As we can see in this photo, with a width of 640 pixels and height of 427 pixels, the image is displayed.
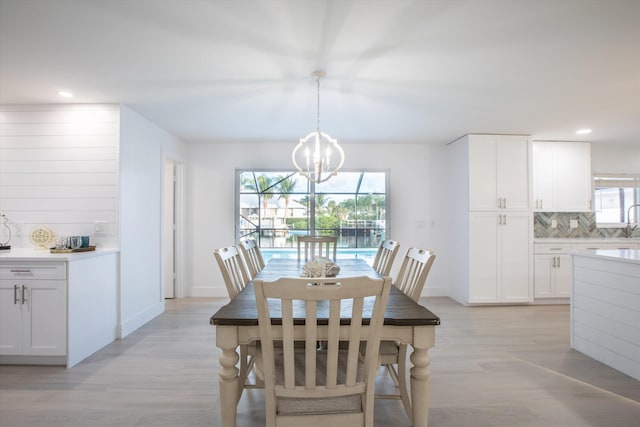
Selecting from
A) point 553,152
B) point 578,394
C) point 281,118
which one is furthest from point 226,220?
point 553,152

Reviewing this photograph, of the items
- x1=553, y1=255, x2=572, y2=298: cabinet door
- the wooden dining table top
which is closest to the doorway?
the wooden dining table top

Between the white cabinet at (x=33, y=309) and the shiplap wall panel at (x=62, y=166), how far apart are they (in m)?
0.63

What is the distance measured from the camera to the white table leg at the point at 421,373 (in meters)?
1.54

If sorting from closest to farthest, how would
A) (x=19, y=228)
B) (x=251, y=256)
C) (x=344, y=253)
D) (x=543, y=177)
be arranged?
(x=251, y=256) < (x=19, y=228) < (x=543, y=177) < (x=344, y=253)

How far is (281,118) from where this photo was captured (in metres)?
3.67

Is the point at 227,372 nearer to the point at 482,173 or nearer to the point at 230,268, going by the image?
the point at 230,268

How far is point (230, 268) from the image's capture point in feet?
7.15

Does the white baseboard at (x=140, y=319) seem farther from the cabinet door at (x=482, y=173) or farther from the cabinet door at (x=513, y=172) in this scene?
the cabinet door at (x=513, y=172)

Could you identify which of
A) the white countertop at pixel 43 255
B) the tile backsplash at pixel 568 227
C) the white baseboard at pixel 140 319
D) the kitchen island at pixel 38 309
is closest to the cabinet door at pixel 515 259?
the tile backsplash at pixel 568 227

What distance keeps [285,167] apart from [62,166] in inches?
107

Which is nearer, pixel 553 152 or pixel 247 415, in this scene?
pixel 247 415

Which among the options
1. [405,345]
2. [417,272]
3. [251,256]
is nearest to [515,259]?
[417,272]

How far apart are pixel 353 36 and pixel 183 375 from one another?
2.76m

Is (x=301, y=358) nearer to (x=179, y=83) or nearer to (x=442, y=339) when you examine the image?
(x=442, y=339)
